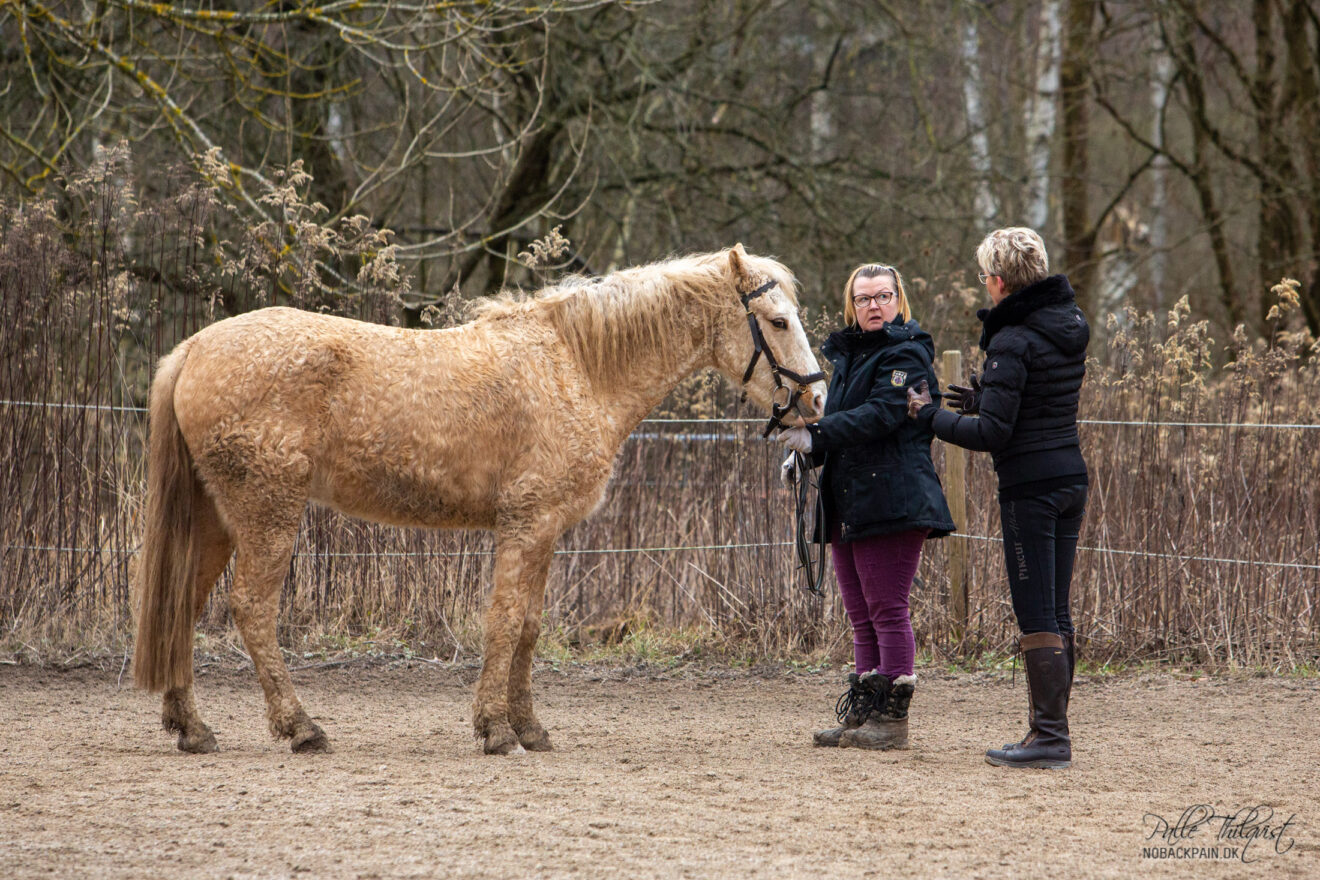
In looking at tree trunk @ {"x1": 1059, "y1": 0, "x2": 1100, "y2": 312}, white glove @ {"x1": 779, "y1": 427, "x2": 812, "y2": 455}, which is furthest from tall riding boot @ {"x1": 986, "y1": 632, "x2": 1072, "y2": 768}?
tree trunk @ {"x1": 1059, "y1": 0, "x2": 1100, "y2": 312}

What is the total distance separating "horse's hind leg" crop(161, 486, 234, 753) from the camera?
415 centimetres

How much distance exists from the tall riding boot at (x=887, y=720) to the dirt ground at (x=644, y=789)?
70mm

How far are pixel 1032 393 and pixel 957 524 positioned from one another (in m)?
2.50

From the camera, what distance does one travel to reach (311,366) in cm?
400

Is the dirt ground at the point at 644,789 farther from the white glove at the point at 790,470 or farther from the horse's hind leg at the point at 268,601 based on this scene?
the white glove at the point at 790,470

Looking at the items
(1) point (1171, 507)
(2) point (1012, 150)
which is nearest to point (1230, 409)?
(1) point (1171, 507)

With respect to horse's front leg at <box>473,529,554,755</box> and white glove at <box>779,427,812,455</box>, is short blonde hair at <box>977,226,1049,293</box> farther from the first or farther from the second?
horse's front leg at <box>473,529,554,755</box>

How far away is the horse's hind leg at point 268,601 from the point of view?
Answer: 3.99 metres

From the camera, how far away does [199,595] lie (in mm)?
4172

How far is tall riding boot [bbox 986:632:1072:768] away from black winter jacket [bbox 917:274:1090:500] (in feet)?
1.64

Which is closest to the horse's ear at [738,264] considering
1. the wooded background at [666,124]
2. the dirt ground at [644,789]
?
the dirt ground at [644,789]

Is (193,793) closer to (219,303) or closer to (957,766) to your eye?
(957,766)
